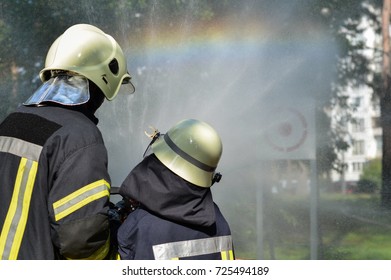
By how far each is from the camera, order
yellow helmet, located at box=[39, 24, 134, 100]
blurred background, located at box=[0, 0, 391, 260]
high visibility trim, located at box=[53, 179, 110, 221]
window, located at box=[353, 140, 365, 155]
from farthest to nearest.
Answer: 1. window, located at box=[353, 140, 365, 155]
2. blurred background, located at box=[0, 0, 391, 260]
3. yellow helmet, located at box=[39, 24, 134, 100]
4. high visibility trim, located at box=[53, 179, 110, 221]

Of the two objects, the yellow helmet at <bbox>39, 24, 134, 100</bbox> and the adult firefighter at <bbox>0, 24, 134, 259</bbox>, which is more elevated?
the yellow helmet at <bbox>39, 24, 134, 100</bbox>

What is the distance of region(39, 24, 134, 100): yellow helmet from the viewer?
2.72 metres

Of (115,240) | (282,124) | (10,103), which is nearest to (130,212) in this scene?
(115,240)

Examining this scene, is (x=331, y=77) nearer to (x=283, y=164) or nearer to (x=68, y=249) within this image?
(x=283, y=164)

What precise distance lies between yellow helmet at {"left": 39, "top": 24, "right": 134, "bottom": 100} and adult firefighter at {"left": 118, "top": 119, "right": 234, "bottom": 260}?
44cm

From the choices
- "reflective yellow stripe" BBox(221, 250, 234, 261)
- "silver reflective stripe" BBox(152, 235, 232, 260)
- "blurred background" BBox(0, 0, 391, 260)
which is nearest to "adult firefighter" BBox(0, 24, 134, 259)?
"silver reflective stripe" BBox(152, 235, 232, 260)

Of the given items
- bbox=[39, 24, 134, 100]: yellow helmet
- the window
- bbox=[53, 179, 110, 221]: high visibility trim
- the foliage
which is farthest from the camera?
the window

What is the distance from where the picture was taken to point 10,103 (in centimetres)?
1022

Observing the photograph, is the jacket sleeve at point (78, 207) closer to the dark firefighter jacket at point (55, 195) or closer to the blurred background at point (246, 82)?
the dark firefighter jacket at point (55, 195)

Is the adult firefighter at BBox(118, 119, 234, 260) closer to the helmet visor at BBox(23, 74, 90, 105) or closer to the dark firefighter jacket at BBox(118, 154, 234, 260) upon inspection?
the dark firefighter jacket at BBox(118, 154, 234, 260)

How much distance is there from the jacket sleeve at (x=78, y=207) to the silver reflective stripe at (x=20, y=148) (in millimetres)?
120

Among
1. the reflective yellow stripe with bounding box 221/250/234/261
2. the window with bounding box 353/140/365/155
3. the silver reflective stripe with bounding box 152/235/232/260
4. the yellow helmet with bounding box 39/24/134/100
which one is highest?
the yellow helmet with bounding box 39/24/134/100

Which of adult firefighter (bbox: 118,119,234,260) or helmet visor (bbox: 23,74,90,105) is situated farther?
helmet visor (bbox: 23,74,90,105)

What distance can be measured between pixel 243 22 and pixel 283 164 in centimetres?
276
